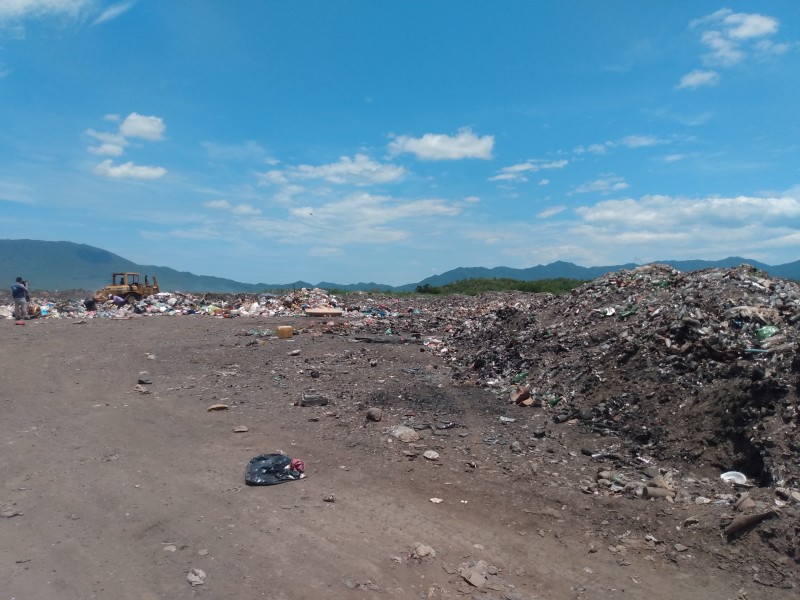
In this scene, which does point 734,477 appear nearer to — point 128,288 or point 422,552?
point 422,552

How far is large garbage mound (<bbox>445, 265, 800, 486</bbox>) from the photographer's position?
16.2 feet

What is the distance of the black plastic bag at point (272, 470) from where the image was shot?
4.83 metres

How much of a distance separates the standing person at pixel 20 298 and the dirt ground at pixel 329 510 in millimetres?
9036

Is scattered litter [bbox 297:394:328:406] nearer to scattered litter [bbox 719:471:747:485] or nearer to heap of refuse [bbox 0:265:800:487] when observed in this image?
heap of refuse [bbox 0:265:800:487]

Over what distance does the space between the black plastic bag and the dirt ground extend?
0.12 m

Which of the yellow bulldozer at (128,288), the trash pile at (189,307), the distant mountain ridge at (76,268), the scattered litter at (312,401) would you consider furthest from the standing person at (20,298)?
the distant mountain ridge at (76,268)

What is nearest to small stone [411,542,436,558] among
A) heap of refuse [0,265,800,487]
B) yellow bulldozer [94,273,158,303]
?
heap of refuse [0,265,800,487]

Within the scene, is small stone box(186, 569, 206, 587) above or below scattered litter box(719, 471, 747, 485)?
below

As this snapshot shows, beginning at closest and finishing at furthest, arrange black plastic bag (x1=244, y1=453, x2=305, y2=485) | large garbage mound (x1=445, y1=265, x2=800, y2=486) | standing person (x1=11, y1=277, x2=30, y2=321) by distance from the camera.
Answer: black plastic bag (x1=244, y1=453, x2=305, y2=485) → large garbage mound (x1=445, y1=265, x2=800, y2=486) → standing person (x1=11, y1=277, x2=30, y2=321)

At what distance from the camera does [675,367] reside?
20.6ft

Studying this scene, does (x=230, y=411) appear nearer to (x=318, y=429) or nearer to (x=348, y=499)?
(x=318, y=429)

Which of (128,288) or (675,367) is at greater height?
(128,288)

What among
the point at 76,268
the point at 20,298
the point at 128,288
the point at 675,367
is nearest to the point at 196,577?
the point at 675,367

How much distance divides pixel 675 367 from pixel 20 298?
17.6m
